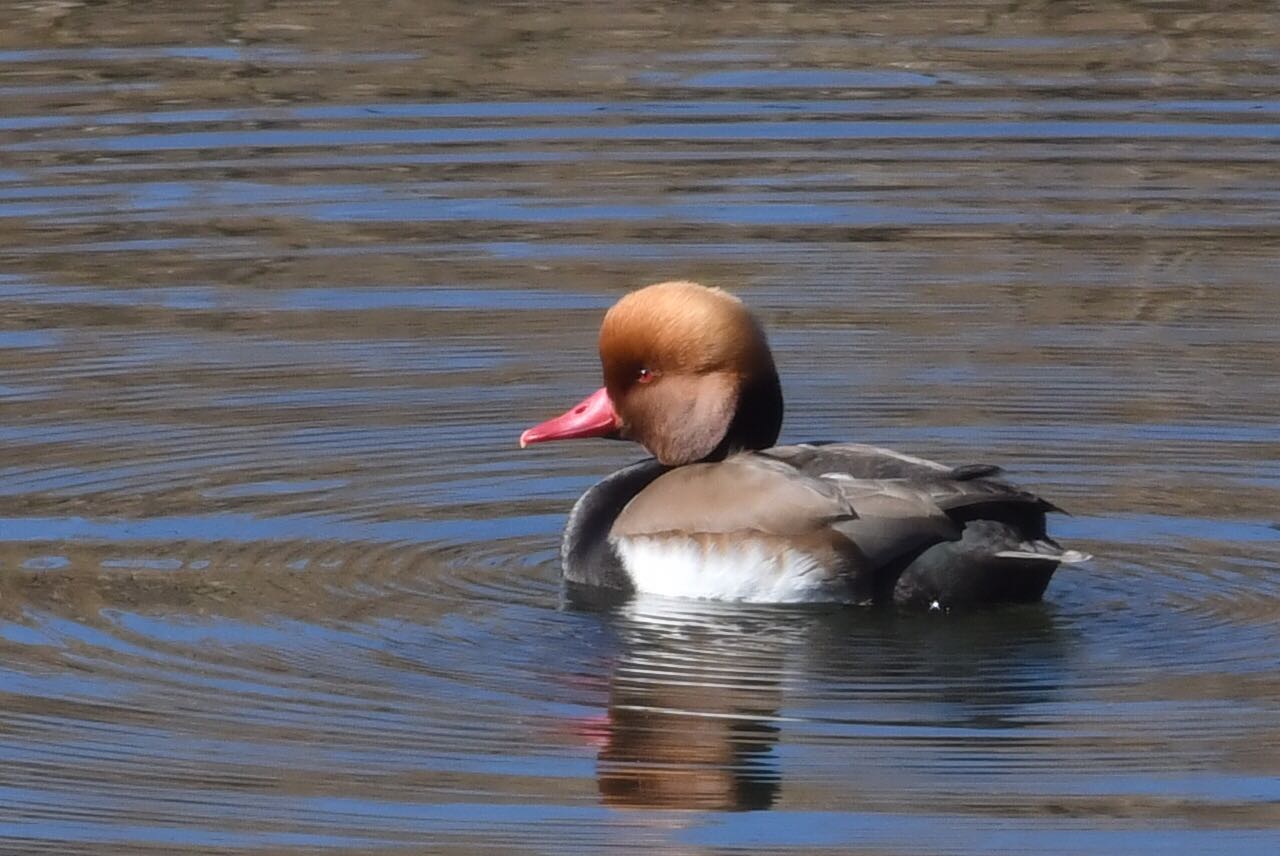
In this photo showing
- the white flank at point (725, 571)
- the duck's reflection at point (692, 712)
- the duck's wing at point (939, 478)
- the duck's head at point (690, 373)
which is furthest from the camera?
the duck's head at point (690, 373)

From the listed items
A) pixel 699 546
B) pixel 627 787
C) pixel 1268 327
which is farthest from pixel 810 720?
pixel 1268 327

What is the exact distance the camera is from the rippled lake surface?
6488 millimetres

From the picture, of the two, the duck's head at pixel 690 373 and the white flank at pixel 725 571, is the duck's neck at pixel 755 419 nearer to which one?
the duck's head at pixel 690 373

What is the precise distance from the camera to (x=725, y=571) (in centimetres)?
777

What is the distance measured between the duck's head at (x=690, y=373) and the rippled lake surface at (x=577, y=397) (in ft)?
1.71

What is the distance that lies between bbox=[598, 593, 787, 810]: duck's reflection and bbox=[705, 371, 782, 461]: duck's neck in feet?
1.70

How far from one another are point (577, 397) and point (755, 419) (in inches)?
83.8

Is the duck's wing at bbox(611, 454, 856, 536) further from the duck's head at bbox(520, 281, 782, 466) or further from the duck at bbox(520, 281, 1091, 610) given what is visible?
the duck's head at bbox(520, 281, 782, 466)

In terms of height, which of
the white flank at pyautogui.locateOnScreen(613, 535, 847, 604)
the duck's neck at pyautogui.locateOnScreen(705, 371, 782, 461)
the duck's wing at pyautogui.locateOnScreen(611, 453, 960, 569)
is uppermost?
the duck's neck at pyautogui.locateOnScreen(705, 371, 782, 461)

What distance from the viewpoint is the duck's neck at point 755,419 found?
7.97 metres

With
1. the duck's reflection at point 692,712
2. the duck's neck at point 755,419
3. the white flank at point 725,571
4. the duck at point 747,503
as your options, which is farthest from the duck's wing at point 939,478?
the duck's reflection at point 692,712

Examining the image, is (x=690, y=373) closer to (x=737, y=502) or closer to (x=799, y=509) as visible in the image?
(x=737, y=502)

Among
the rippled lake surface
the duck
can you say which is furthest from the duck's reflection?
the duck

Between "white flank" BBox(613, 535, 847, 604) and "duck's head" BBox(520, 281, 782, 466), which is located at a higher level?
"duck's head" BBox(520, 281, 782, 466)
